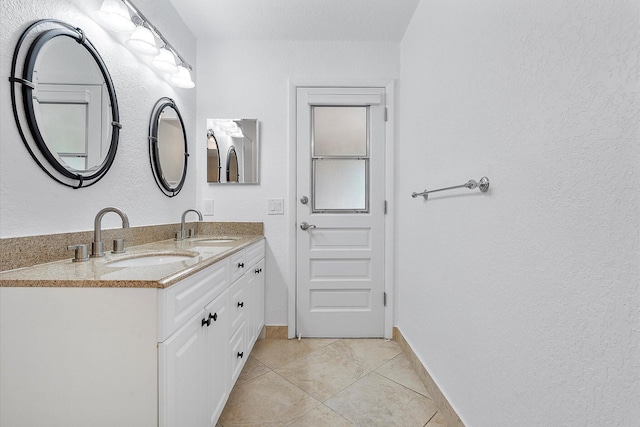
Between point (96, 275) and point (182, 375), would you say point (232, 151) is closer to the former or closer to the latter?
point (96, 275)

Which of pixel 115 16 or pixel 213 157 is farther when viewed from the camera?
pixel 213 157

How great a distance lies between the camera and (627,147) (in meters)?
0.57

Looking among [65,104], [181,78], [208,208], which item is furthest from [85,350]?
[181,78]

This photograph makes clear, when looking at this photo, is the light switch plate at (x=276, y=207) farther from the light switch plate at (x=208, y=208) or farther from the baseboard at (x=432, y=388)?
the baseboard at (x=432, y=388)

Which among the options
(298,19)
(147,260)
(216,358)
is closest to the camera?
(216,358)

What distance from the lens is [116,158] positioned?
4.51 feet

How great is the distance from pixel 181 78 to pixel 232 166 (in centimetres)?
66

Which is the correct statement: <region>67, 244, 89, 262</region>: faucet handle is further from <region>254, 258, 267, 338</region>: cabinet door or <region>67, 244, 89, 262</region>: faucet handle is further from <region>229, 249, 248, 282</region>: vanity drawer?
<region>254, 258, 267, 338</region>: cabinet door

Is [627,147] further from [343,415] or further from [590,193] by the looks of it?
[343,415]

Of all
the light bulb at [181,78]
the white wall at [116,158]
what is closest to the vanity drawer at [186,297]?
the white wall at [116,158]

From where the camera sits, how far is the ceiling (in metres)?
1.80

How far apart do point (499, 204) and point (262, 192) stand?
5.38 feet

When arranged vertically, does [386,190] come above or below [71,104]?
below

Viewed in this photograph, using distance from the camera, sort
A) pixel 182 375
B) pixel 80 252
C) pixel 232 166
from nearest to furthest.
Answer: pixel 182 375 → pixel 80 252 → pixel 232 166
